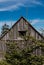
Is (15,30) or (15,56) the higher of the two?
(15,30)

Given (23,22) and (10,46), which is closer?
(10,46)

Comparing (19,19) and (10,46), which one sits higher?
(19,19)

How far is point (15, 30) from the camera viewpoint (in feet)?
88.0

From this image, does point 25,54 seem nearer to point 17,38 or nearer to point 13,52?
point 13,52

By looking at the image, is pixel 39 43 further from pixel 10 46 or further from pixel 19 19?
pixel 19 19

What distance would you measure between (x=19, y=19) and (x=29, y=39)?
1088 centimetres

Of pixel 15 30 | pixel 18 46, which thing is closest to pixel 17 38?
pixel 15 30

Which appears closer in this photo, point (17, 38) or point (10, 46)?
point (10, 46)

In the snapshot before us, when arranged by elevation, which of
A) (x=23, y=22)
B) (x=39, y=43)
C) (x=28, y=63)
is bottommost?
(x=28, y=63)

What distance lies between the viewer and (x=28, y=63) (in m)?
15.5

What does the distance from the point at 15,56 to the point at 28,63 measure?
82 cm

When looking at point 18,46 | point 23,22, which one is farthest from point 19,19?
point 18,46

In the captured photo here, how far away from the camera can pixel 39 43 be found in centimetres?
1547

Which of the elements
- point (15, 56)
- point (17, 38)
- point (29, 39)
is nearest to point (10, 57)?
point (15, 56)
